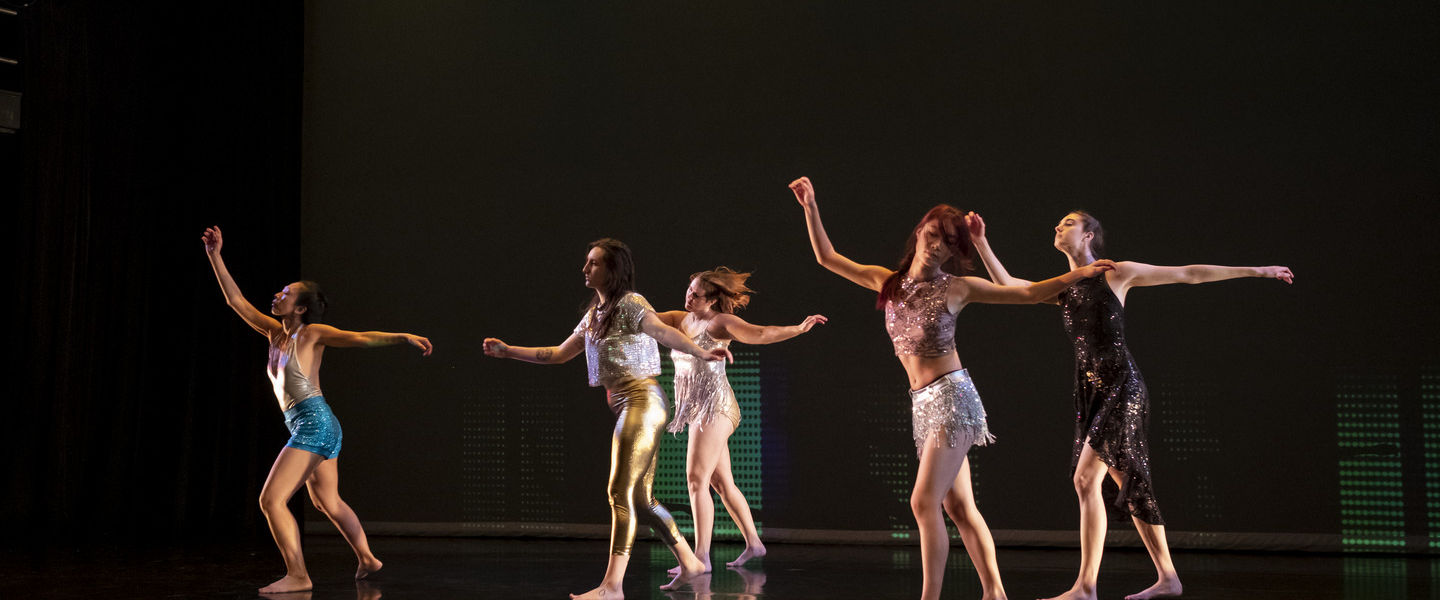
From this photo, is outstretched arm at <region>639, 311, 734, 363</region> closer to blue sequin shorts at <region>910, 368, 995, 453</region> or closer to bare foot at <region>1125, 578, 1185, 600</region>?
blue sequin shorts at <region>910, 368, 995, 453</region>

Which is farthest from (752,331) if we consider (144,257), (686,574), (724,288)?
(144,257)

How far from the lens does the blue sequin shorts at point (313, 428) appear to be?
186 inches

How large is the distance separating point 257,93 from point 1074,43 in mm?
5134

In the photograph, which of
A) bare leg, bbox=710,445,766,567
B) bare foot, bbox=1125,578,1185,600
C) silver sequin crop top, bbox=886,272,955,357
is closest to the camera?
silver sequin crop top, bbox=886,272,955,357

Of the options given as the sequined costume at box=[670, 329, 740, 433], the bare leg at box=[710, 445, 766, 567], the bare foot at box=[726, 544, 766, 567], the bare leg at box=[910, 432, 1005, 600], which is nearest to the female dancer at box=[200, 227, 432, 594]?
the sequined costume at box=[670, 329, 740, 433]

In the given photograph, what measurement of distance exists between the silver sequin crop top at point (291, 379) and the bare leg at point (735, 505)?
→ 1.86 m

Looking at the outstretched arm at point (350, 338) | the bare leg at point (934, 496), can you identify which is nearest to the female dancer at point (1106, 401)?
the bare leg at point (934, 496)

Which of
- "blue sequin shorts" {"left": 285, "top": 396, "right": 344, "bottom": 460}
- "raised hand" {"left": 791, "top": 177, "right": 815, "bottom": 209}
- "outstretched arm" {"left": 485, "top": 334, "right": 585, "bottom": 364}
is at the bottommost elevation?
"blue sequin shorts" {"left": 285, "top": 396, "right": 344, "bottom": 460}

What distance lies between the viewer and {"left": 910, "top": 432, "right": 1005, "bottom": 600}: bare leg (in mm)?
3547

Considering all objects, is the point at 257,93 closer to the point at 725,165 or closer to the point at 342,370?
the point at 342,370

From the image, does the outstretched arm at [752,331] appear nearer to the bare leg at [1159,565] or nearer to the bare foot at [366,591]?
the bare leg at [1159,565]

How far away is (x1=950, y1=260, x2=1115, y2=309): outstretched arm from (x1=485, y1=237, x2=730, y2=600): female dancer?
0.90 m

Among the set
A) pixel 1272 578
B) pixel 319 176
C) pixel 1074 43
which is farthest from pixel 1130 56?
pixel 319 176

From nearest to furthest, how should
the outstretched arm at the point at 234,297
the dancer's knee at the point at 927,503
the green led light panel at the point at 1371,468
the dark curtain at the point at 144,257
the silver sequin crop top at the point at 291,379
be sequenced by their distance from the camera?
the dancer's knee at the point at 927,503 → the silver sequin crop top at the point at 291,379 → the outstretched arm at the point at 234,297 → the green led light panel at the point at 1371,468 → the dark curtain at the point at 144,257
